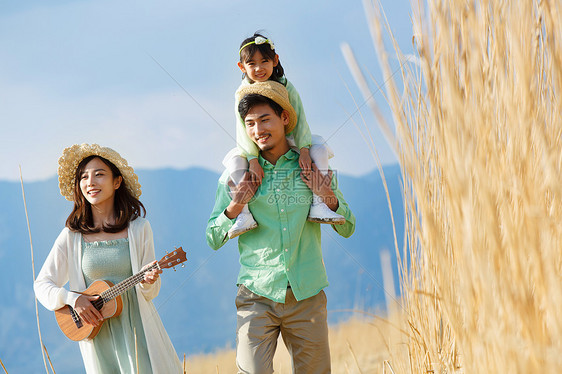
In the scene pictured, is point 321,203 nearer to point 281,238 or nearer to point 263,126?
point 281,238

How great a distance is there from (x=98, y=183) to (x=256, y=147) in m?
0.78

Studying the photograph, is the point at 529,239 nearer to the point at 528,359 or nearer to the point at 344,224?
the point at 528,359

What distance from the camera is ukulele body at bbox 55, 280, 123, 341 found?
2334 mm

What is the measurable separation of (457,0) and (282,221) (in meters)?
1.35

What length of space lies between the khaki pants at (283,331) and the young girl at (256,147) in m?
0.30

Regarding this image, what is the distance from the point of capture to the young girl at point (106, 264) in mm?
2350

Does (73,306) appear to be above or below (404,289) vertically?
above

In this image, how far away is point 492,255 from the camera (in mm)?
785

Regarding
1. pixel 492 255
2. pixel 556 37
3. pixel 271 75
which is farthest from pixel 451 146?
pixel 271 75

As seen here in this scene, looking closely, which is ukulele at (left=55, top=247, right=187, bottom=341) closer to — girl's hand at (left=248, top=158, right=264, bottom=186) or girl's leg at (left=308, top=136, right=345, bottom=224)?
girl's hand at (left=248, top=158, right=264, bottom=186)

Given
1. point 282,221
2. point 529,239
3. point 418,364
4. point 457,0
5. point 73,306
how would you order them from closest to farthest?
1. point 529,239
2. point 457,0
3. point 418,364
4. point 282,221
5. point 73,306

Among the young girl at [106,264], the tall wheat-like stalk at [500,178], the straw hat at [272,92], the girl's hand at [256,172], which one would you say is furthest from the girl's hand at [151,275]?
the tall wheat-like stalk at [500,178]

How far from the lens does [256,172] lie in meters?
2.16

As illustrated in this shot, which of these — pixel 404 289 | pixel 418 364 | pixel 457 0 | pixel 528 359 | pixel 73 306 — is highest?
pixel 457 0
